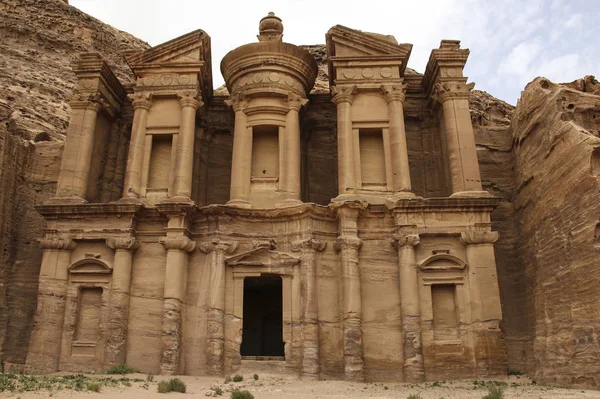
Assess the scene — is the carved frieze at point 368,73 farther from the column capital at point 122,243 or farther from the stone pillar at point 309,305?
the column capital at point 122,243

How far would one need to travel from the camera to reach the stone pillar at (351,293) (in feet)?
51.3

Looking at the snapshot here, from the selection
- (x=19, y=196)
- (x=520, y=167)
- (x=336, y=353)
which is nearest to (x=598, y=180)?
(x=520, y=167)

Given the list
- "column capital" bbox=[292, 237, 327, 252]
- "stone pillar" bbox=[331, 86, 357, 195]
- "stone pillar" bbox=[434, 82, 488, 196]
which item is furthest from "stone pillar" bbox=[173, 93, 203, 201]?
"stone pillar" bbox=[434, 82, 488, 196]

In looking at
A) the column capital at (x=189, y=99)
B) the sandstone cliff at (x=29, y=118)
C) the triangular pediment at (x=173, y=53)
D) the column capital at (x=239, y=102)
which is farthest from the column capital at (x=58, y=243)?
the column capital at (x=239, y=102)

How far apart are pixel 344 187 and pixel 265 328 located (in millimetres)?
8238

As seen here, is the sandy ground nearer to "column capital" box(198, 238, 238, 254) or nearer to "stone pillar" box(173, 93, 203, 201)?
"column capital" box(198, 238, 238, 254)

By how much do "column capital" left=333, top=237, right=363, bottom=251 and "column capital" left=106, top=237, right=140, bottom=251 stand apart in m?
6.52

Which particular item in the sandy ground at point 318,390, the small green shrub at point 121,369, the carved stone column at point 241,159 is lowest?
the sandy ground at point 318,390

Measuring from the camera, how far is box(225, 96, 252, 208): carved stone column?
1823cm

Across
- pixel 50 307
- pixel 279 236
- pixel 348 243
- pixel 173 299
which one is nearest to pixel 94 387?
pixel 173 299

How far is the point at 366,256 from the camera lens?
1722cm

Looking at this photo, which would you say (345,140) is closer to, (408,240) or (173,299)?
(408,240)

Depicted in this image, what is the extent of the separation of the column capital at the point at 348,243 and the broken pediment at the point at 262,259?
1478 mm

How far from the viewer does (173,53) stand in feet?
66.1
